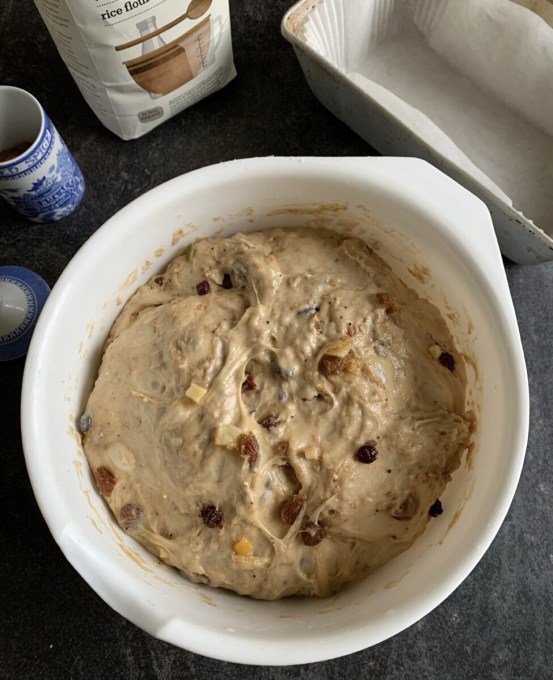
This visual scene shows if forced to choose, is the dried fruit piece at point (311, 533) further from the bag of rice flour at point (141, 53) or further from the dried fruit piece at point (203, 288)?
the bag of rice flour at point (141, 53)

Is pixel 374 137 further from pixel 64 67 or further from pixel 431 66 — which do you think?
pixel 64 67

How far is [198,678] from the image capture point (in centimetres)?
112

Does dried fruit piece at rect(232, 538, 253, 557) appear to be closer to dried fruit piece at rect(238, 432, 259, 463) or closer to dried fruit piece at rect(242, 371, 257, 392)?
dried fruit piece at rect(238, 432, 259, 463)

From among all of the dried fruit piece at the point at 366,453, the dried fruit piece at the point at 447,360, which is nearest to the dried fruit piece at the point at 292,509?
the dried fruit piece at the point at 366,453

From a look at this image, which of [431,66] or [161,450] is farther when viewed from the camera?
[431,66]

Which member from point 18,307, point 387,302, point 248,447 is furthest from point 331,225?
point 18,307

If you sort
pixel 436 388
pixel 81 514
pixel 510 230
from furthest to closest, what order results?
pixel 510 230
pixel 436 388
pixel 81 514

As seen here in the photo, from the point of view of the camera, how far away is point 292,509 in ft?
2.99

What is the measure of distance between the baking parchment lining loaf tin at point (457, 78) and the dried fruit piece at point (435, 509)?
1.67 feet

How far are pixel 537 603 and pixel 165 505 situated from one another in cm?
75

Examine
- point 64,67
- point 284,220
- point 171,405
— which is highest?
point 64,67

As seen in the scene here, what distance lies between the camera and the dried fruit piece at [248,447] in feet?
2.93

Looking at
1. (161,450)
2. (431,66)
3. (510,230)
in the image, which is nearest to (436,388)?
(510,230)

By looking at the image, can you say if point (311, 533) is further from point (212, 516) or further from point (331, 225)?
point (331, 225)
